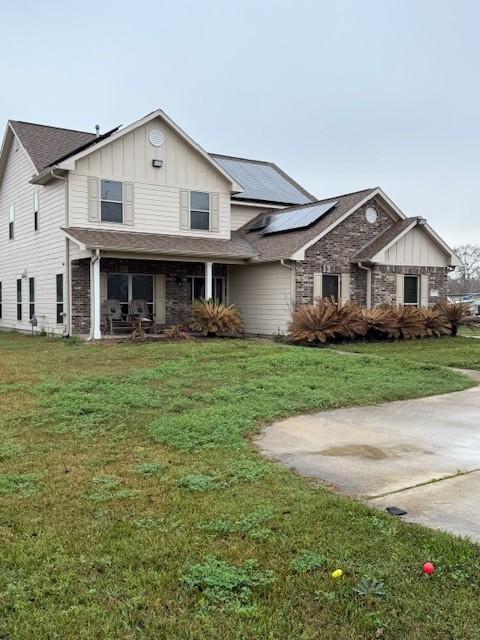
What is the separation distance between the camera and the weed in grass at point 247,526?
3.43 meters

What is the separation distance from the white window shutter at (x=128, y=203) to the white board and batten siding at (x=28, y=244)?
1.78m

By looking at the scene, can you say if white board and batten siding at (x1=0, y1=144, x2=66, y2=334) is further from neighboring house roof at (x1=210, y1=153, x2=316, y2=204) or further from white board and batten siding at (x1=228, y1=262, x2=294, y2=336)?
neighboring house roof at (x1=210, y1=153, x2=316, y2=204)

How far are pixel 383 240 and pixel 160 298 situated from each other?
7464 mm

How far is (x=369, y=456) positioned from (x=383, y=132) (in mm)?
17439

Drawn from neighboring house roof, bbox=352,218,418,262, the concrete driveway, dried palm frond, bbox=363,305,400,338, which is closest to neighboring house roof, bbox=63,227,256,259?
neighboring house roof, bbox=352,218,418,262

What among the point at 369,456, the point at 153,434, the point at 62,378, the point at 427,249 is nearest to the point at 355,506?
the point at 369,456

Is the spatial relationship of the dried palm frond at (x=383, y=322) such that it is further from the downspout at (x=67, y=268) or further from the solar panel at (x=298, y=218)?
the downspout at (x=67, y=268)

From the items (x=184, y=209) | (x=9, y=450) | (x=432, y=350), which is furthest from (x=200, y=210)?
(x=9, y=450)

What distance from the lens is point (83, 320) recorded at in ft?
56.4

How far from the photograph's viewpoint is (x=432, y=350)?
1483cm

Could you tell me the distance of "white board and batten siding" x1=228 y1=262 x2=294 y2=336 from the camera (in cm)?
1825

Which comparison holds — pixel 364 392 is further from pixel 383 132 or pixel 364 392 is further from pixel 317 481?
pixel 383 132

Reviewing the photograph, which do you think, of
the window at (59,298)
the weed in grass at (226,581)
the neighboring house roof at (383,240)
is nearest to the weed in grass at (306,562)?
the weed in grass at (226,581)

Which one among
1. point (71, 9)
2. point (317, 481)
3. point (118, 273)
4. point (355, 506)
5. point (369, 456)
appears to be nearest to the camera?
point (355, 506)
